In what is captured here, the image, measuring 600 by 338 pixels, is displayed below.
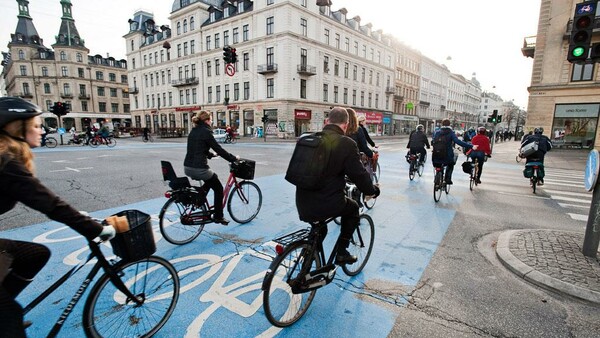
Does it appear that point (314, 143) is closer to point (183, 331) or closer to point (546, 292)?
point (183, 331)

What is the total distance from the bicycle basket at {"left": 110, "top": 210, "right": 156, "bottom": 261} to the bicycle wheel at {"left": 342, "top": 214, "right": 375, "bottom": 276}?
87.9 inches

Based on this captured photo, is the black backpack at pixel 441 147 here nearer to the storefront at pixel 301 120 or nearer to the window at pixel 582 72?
the window at pixel 582 72

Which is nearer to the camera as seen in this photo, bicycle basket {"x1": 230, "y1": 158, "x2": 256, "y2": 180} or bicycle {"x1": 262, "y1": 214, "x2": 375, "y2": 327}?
bicycle {"x1": 262, "y1": 214, "x2": 375, "y2": 327}

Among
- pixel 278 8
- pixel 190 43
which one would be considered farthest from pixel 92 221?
pixel 190 43

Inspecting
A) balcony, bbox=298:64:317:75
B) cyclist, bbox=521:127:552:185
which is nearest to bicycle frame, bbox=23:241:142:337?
cyclist, bbox=521:127:552:185

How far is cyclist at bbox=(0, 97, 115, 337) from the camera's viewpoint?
1688mm

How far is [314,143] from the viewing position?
Result: 8.67 ft

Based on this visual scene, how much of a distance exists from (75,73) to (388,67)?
6854 cm

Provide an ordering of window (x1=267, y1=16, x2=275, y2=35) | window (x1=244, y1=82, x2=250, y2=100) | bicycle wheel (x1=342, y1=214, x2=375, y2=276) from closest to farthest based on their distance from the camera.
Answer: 1. bicycle wheel (x1=342, y1=214, x2=375, y2=276)
2. window (x1=267, y1=16, x2=275, y2=35)
3. window (x1=244, y1=82, x2=250, y2=100)

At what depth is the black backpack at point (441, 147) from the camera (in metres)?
7.33

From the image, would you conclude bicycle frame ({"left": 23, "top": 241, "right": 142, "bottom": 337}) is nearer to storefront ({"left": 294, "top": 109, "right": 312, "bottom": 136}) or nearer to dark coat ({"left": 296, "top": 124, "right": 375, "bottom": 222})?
dark coat ({"left": 296, "top": 124, "right": 375, "bottom": 222})

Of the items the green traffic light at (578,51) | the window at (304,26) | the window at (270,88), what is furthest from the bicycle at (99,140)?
the green traffic light at (578,51)

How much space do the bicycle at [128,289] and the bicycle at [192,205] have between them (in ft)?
6.30

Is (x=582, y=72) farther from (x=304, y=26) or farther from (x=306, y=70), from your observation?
(x=304, y=26)
